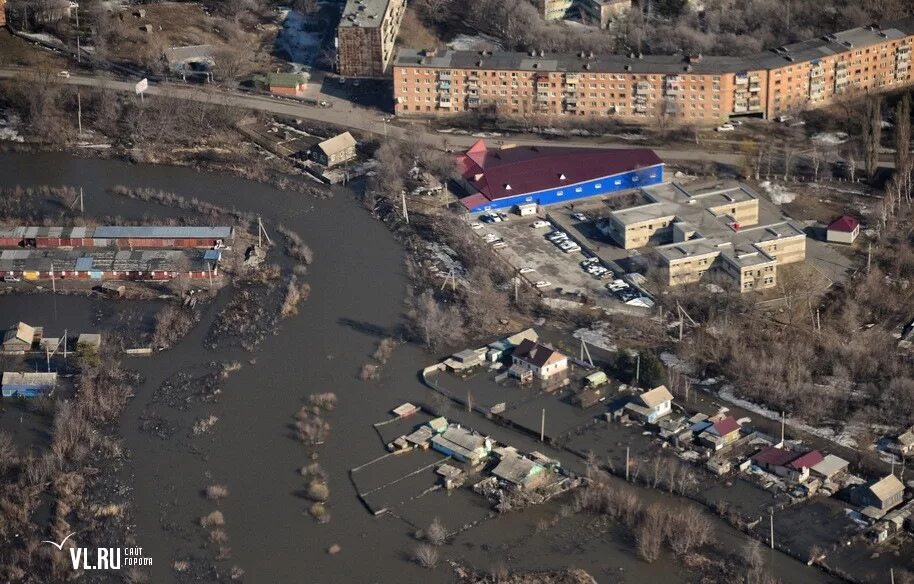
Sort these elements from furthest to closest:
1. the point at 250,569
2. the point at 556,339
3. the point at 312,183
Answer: the point at 312,183 → the point at 556,339 → the point at 250,569

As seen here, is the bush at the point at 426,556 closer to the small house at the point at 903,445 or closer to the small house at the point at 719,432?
the small house at the point at 719,432

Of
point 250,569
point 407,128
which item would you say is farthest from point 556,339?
point 407,128

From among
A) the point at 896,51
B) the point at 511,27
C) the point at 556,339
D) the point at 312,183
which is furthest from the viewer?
the point at 511,27

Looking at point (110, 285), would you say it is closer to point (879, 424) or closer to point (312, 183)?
point (312, 183)

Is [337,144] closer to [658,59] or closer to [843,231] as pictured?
[658,59]

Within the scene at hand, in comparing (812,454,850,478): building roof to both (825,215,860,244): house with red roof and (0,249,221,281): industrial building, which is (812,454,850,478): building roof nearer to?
(825,215,860,244): house with red roof

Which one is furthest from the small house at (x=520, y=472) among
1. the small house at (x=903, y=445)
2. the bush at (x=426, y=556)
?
the small house at (x=903, y=445)
